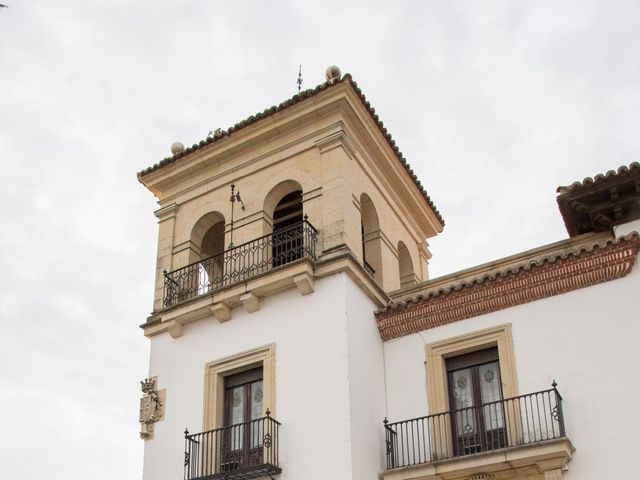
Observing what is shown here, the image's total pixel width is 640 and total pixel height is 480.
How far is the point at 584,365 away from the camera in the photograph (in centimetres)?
1183

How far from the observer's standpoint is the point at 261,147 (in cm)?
1548

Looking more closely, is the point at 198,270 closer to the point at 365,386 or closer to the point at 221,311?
the point at 221,311

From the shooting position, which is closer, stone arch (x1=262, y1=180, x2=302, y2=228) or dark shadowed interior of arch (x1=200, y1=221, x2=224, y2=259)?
stone arch (x1=262, y1=180, x2=302, y2=228)

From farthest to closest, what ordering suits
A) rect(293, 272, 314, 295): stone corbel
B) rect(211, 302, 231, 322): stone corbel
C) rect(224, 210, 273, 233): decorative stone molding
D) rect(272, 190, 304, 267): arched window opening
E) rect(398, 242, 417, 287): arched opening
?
rect(398, 242, 417, 287): arched opening
rect(224, 210, 273, 233): decorative stone molding
rect(272, 190, 304, 267): arched window opening
rect(211, 302, 231, 322): stone corbel
rect(293, 272, 314, 295): stone corbel

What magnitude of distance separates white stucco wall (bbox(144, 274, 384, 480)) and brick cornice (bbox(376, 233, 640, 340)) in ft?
1.79

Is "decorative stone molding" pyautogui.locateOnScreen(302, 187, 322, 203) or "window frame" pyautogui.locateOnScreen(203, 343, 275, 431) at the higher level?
"decorative stone molding" pyautogui.locateOnScreen(302, 187, 322, 203)

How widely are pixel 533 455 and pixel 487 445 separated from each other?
38.3 inches

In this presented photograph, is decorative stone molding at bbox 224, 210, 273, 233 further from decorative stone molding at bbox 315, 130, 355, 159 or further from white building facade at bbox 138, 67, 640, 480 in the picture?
decorative stone molding at bbox 315, 130, 355, 159

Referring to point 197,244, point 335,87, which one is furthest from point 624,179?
point 197,244

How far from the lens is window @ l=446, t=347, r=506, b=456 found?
480 inches

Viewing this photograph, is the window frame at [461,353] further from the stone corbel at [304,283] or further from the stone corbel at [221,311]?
the stone corbel at [221,311]

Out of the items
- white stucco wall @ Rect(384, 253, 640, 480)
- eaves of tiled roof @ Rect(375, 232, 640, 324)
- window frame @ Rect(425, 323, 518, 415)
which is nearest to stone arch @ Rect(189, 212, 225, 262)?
eaves of tiled roof @ Rect(375, 232, 640, 324)

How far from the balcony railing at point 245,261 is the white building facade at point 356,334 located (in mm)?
38

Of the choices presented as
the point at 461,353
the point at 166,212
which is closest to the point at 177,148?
the point at 166,212
